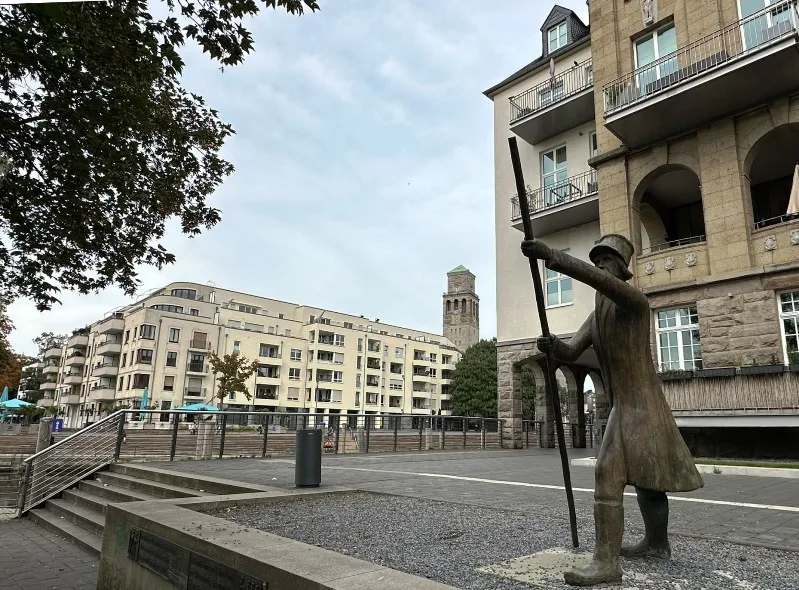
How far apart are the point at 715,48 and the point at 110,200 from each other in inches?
597

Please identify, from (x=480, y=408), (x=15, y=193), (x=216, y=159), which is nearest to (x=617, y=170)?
(x=216, y=159)

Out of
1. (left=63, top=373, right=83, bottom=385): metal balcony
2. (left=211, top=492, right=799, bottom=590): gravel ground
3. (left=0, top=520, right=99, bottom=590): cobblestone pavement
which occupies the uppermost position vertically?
(left=63, top=373, right=83, bottom=385): metal balcony

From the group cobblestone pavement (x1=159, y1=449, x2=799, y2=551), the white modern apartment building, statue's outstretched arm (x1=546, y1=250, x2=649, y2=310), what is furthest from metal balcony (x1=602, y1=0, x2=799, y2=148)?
the white modern apartment building

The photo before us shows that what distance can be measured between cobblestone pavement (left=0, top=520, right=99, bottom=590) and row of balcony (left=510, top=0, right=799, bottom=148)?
15.9m

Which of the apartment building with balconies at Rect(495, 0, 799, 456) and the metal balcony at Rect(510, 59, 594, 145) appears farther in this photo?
the metal balcony at Rect(510, 59, 594, 145)

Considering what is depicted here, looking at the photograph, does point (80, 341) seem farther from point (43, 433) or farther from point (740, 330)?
point (740, 330)

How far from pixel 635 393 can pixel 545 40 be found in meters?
22.5

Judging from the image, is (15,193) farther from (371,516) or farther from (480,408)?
(480,408)

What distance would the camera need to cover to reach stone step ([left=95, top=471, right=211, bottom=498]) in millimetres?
7953

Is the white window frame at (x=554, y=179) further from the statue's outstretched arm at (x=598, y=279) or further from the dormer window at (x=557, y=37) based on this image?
the statue's outstretched arm at (x=598, y=279)

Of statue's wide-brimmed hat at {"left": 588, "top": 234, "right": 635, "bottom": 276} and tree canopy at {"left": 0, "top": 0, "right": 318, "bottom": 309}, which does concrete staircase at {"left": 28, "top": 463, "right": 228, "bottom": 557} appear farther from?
statue's wide-brimmed hat at {"left": 588, "top": 234, "right": 635, "bottom": 276}

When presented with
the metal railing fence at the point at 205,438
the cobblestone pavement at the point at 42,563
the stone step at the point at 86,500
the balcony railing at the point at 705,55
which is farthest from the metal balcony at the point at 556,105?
the cobblestone pavement at the point at 42,563

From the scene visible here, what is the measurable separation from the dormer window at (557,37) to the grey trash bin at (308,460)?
1963 centimetres

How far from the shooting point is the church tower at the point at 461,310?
103250 mm
